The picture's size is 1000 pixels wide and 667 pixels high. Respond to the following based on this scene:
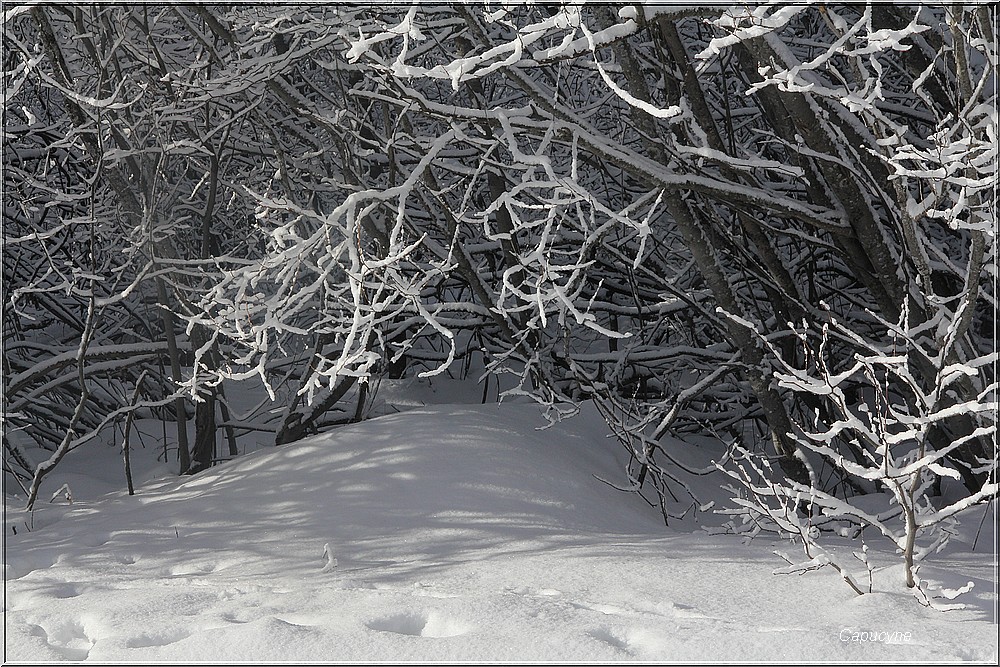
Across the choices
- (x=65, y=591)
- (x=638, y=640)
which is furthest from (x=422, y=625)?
(x=65, y=591)

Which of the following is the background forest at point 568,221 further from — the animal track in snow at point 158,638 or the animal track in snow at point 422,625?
the animal track in snow at point 158,638

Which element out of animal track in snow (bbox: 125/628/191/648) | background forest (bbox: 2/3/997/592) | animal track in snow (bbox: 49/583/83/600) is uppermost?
background forest (bbox: 2/3/997/592)

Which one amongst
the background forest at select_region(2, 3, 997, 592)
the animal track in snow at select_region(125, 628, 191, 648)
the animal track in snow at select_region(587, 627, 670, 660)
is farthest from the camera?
the background forest at select_region(2, 3, 997, 592)

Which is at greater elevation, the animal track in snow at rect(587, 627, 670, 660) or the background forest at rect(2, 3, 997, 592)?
the background forest at rect(2, 3, 997, 592)

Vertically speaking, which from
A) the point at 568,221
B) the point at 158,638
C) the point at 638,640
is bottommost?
the point at 638,640

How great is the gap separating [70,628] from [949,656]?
2225mm

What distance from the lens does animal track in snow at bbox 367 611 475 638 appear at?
2.21 m

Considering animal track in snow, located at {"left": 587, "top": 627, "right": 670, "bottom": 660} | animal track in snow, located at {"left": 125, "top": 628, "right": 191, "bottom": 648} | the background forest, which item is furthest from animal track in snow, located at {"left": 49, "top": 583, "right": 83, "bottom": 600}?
animal track in snow, located at {"left": 587, "top": 627, "right": 670, "bottom": 660}

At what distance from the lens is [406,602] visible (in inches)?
94.7

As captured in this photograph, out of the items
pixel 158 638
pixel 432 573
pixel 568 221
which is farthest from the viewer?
pixel 568 221

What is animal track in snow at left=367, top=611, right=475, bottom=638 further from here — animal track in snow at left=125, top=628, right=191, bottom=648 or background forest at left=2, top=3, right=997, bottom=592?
background forest at left=2, top=3, right=997, bottom=592

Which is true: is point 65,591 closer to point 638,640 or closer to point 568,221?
point 638,640

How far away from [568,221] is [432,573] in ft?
4.64

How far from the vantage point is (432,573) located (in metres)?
2.72
